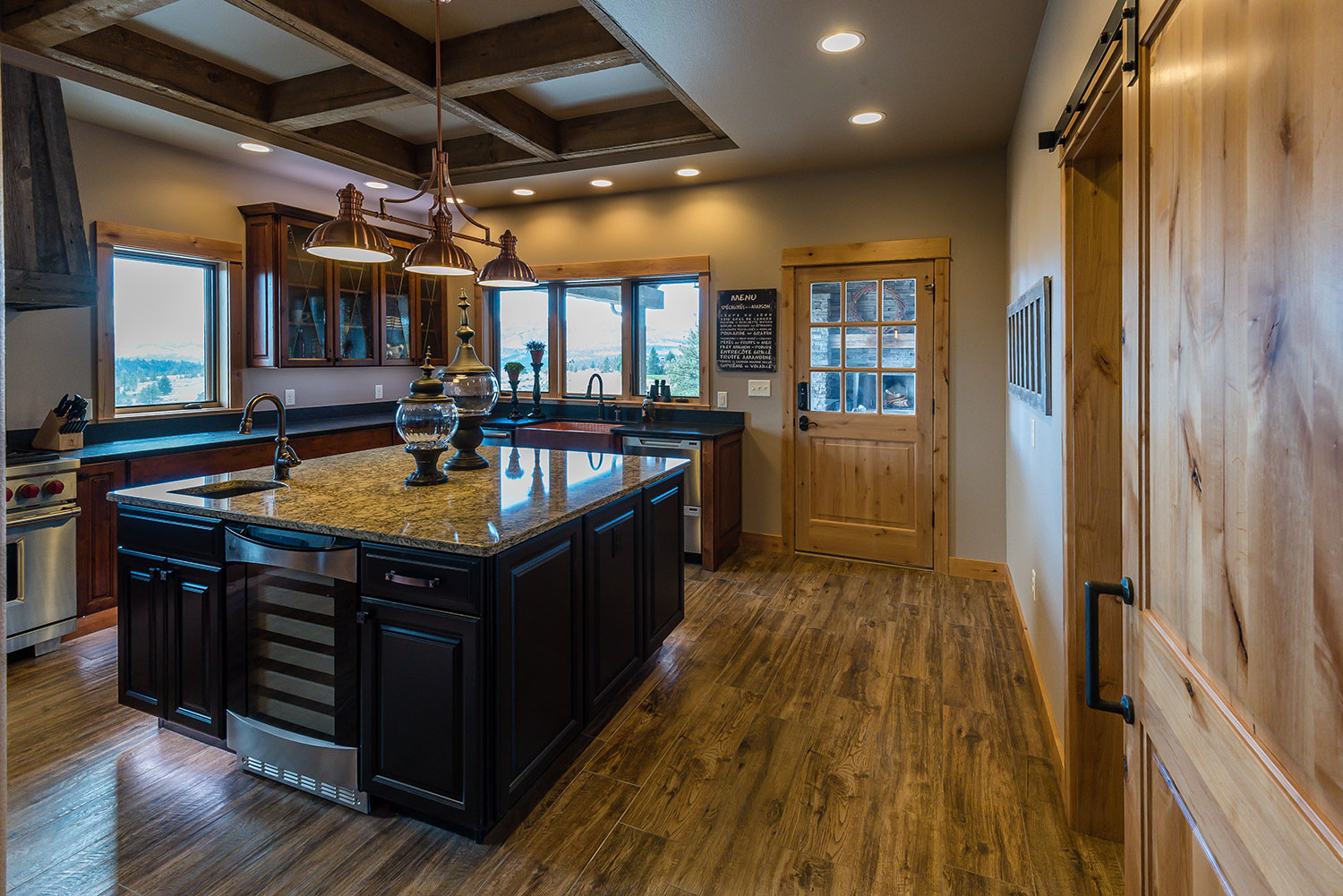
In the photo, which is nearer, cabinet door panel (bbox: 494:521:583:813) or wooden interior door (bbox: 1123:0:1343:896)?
wooden interior door (bbox: 1123:0:1343:896)

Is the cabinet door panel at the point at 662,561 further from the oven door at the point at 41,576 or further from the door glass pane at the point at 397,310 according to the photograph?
the door glass pane at the point at 397,310

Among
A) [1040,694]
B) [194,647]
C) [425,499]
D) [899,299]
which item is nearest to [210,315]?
[194,647]

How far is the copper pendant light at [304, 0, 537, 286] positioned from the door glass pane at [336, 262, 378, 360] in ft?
7.67

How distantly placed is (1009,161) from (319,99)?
3747mm

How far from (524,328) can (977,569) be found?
385 centimetres

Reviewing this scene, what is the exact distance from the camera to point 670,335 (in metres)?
5.18

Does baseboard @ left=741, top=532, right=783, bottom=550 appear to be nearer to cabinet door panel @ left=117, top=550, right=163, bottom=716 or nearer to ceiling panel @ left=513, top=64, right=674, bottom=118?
ceiling panel @ left=513, top=64, right=674, bottom=118

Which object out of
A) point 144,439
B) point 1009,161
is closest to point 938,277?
point 1009,161

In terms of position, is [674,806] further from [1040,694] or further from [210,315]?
[210,315]

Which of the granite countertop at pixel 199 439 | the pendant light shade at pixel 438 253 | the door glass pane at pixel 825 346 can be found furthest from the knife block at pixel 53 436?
the door glass pane at pixel 825 346

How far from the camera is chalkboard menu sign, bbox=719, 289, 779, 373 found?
4.75 metres

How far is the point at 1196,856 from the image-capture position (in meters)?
0.85

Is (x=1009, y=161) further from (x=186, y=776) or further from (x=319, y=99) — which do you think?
(x=186, y=776)

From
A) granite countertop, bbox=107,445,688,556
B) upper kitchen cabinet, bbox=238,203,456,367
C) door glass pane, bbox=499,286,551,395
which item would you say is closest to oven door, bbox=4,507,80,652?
granite countertop, bbox=107,445,688,556
